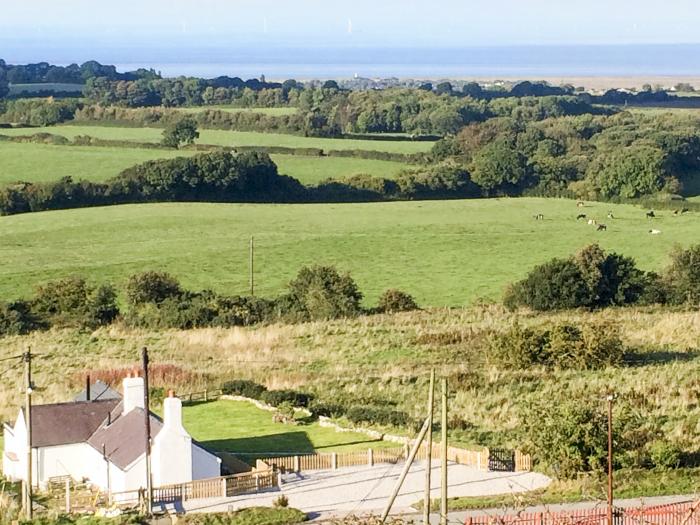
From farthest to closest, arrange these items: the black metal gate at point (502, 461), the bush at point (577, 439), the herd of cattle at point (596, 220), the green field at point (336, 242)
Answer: the herd of cattle at point (596, 220)
the green field at point (336, 242)
the black metal gate at point (502, 461)
the bush at point (577, 439)

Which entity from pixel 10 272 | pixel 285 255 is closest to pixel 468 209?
pixel 285 255

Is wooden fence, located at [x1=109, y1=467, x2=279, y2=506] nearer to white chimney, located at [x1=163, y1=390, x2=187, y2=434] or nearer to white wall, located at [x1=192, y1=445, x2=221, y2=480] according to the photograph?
white wall, located at [x1=192, y1=445, x2=221, y2=480]

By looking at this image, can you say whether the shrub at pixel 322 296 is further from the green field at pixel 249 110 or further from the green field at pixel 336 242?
the green field at pixel 249 110

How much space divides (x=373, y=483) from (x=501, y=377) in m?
12.2

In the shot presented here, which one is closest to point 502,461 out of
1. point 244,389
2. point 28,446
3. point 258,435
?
point 258,435

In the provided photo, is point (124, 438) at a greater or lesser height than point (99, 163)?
lesser

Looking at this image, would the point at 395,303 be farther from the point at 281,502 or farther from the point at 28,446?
the point at 28,446

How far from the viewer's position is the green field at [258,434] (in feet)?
109

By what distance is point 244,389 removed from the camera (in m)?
39.5

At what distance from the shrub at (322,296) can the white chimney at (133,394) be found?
74.6 feet

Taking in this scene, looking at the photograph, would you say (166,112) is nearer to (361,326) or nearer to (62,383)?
(361,326)

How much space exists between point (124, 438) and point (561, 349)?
16.7m

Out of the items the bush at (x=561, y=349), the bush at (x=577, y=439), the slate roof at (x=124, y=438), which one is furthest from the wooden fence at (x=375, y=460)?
the bush at (x=561, y=349)

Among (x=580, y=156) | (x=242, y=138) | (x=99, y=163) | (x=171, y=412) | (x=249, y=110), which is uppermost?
(x=249, y=110)
